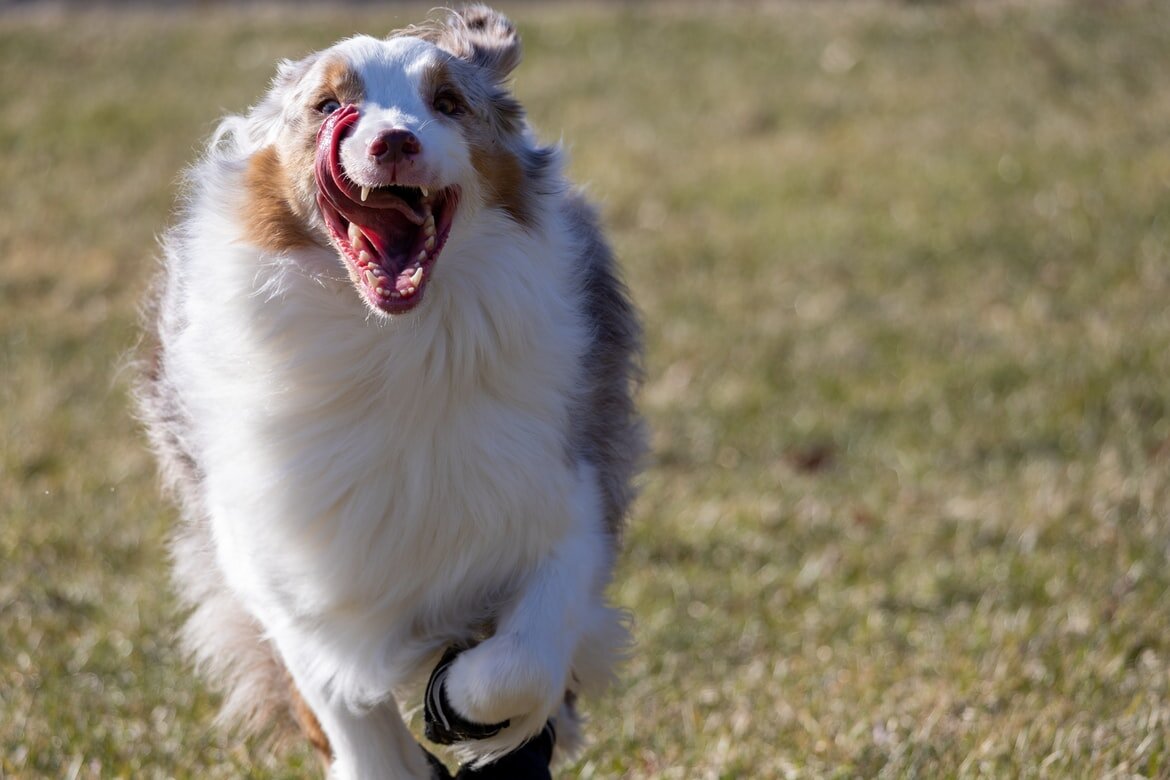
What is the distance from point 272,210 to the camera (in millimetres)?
3332

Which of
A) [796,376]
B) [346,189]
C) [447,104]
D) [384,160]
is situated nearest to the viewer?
[384,160]

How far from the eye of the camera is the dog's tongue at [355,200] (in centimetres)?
315

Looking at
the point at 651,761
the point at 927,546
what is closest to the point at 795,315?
the point at 927,546

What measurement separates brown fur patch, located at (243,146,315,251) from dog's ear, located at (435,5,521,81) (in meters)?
0.60

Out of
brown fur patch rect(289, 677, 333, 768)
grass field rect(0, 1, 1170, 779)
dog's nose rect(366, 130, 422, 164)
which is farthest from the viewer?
grass field rect(0, 1, 1170, 779)

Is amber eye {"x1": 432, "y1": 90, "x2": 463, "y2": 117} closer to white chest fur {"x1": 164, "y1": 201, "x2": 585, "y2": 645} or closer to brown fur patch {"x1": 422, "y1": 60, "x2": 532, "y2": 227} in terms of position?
brown fur patch {"x1": 422, "y1": 60, "x2": 532, "y2": 227}

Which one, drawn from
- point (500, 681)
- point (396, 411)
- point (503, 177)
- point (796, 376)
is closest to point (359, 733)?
point (500, 681)

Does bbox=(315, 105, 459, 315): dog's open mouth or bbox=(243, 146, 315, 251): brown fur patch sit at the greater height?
bbox=(315, 105, 459, 315): dog's open mouth

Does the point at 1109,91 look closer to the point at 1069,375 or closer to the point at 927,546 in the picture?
the point at 1069,375

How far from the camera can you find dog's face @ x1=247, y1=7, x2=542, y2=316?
3.10 metres

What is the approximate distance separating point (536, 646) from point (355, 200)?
104 cm

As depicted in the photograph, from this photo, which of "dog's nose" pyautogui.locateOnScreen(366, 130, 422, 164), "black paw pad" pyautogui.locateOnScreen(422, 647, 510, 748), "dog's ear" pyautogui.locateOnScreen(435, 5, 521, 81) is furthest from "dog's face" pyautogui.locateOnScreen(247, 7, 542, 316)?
"black paw pad" pyautogui.locateOnScreen(422, 647, 510, 748)

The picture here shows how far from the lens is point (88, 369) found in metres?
8.54

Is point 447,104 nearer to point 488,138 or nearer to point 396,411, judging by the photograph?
point 488,138
